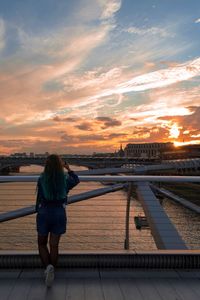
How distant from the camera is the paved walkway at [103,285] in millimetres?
3178

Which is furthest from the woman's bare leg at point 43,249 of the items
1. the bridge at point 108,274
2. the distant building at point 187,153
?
the distant building at point 187,153

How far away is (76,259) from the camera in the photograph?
3.74m

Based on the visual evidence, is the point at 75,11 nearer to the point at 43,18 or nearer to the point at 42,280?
the point at 43,18

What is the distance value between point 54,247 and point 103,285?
23.6 inches

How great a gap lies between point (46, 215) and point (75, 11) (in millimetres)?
9075

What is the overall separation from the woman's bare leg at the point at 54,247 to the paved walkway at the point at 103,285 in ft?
0.45

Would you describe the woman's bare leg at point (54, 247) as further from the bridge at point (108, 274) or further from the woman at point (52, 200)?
the bridge at point (108, 274)

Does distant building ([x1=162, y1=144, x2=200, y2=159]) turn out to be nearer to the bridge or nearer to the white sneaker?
the bridge

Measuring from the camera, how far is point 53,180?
3.45 meters

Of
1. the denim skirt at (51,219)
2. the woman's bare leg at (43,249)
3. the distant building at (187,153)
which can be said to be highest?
the distant building at (187,153)

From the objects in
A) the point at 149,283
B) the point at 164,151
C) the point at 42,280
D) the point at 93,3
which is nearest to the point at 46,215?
the point at 42,280

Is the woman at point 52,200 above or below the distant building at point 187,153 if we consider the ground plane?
below

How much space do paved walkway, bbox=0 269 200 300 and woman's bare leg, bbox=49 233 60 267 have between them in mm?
138

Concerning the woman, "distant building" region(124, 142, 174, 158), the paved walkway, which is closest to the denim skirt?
the woman
